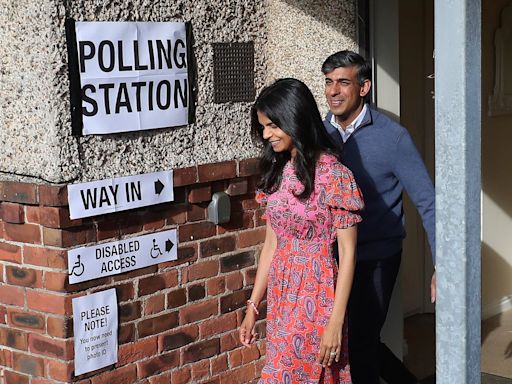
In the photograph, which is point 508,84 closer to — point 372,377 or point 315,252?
point 372,377

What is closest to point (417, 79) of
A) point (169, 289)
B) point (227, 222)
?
point (227, 222)

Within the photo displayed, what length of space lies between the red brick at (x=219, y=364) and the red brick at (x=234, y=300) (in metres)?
0.23

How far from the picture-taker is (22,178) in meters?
3.96

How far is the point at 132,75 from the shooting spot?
4070mm

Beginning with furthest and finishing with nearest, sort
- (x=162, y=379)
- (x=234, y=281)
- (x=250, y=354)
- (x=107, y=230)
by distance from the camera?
(x=250, y=354) → (x=234, y=281) → (x=162, y=379) → (x=107, y=230)

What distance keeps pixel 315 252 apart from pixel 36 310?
1180mm

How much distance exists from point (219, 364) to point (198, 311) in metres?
0.33

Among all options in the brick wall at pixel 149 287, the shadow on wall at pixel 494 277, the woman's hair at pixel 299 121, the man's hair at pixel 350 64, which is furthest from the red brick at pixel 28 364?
the shadow on wall at pixel 494 277

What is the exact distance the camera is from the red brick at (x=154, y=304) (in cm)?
427

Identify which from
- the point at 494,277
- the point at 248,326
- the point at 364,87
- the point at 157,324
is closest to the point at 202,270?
the point at 157,324

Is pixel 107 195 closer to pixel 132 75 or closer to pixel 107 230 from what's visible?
pixel 107 230

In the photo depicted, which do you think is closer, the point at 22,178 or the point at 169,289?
the point at 22,178

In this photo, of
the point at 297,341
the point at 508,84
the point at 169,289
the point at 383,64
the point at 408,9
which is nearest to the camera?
the point at 297,341

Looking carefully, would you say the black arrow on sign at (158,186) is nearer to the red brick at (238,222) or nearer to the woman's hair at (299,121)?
the red brick at (238,222)
